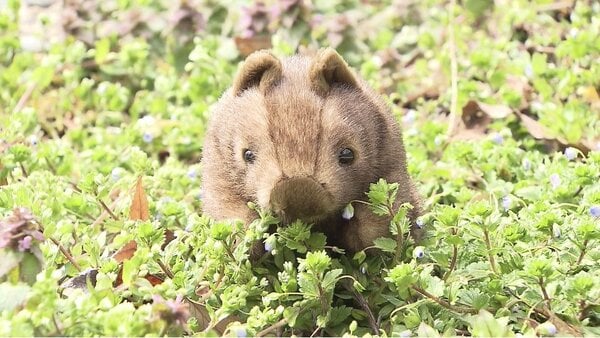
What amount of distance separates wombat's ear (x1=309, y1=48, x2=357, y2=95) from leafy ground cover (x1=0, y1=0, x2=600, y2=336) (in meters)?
0.45

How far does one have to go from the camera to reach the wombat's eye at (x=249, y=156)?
314cm

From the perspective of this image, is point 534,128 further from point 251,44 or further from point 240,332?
point 240,332

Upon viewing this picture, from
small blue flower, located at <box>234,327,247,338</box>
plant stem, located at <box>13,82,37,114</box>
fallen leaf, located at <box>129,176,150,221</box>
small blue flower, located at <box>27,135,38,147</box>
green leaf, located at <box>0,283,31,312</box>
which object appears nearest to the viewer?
green leaf, located at <box>0,283,31,312</box>

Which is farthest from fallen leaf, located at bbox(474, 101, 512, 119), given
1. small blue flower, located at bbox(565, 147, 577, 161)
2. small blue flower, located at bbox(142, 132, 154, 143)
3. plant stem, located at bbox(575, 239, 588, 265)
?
plant stem, located at bbox(575, 239, 588, 265)

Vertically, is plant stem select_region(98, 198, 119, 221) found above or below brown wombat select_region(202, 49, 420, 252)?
below

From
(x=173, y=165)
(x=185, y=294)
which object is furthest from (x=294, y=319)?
(x=173, y=165)

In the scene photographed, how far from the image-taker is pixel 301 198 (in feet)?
9.56

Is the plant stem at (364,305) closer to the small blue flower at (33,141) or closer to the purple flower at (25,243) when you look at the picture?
the purple flower at (25,243)

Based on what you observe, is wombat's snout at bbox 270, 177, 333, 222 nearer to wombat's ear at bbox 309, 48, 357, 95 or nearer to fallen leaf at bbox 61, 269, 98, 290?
wombat's ear at bbox 309, 48, 357, 95

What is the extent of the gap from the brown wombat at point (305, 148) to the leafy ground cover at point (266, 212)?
0.38 ft

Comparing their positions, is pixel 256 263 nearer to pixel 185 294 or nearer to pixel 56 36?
pixel 185 294

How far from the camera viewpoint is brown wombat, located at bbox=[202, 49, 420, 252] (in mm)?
2963

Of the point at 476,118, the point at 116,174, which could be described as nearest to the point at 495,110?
the point at 476,118

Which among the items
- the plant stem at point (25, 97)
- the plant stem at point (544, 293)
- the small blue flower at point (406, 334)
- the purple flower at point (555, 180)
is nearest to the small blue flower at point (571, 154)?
the purple flower at point (555, 180)
